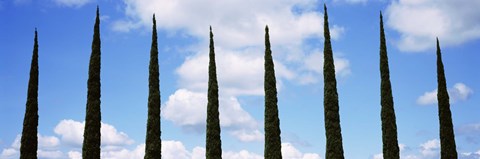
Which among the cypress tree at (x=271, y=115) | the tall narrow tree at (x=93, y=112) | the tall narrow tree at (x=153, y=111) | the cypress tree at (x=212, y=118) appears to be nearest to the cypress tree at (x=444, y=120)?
the cypress tree at (x=271, y=115)

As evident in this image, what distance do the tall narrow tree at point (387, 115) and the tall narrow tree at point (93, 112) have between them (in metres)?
18.1

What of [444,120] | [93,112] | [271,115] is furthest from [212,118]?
[444,120]

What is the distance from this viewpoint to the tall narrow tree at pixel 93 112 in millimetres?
36500

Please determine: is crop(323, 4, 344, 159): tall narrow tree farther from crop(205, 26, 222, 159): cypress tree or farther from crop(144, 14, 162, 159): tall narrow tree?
crop(144, 14, 162, 159): tall narrow tree

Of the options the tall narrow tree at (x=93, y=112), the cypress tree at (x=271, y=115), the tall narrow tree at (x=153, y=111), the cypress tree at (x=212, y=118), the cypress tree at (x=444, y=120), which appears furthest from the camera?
the cypress tree at (x=444, y=120)

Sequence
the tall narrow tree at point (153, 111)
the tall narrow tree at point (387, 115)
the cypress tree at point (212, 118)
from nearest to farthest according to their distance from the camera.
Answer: the tall narrow tree at point (153, 111)
the cypress tree at point (212, 118)
the tall narrow tree at point (387, 115)

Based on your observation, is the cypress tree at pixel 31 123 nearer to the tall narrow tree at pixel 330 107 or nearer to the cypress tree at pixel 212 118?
the cypress tree at pixel 212 118

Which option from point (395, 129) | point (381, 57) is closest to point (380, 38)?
point (381, 57)

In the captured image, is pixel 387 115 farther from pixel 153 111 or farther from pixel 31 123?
pixel 31 123

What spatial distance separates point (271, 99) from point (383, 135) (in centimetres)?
759

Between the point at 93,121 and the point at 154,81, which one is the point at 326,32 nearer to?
the point at 154,81

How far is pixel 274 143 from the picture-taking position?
3891 cm

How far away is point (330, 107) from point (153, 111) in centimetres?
1122

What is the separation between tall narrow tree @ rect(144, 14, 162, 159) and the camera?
124ft
